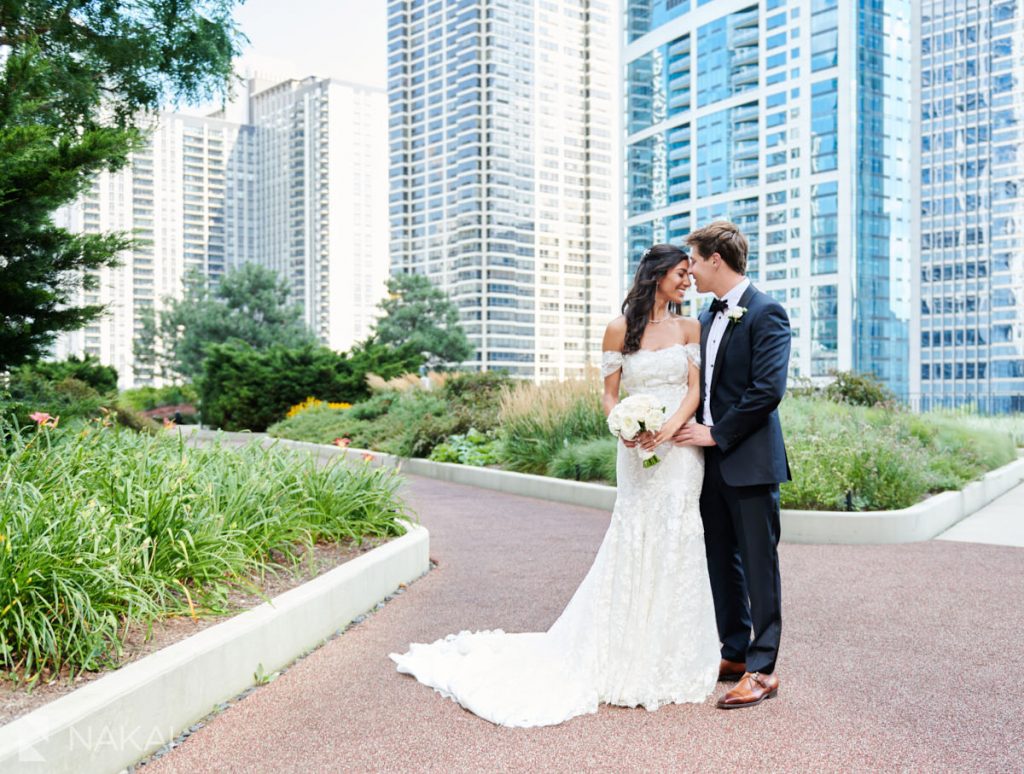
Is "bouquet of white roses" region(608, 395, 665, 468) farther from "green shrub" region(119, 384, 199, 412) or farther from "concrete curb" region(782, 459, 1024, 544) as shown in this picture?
"green shrub" region(119, 384, 199, 412)

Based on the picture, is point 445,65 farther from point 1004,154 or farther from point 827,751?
point 827,751

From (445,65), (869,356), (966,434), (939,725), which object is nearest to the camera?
(939,725)

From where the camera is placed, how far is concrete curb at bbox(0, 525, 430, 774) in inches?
107

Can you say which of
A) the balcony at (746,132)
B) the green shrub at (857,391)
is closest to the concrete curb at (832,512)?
the green shrub at (857,391)

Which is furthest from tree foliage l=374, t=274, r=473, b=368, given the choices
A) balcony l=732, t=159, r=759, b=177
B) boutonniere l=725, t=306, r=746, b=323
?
balcony l=732, t=159, r=759, b=177

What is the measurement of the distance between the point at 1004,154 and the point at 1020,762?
125147 millimetres

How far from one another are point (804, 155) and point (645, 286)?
325 feet

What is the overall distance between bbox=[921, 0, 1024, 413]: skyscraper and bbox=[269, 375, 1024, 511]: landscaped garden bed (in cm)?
10268

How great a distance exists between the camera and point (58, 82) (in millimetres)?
11023

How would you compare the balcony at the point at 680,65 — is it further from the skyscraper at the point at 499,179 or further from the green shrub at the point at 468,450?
the green shrub at the point at 468,450

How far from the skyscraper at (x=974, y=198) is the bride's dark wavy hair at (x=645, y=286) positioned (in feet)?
385

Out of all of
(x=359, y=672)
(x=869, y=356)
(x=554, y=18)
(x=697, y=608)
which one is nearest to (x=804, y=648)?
(x=697, y=608)

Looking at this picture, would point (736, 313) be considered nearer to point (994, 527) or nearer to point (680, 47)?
point (994, 527)

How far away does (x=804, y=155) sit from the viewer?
95.0 m
